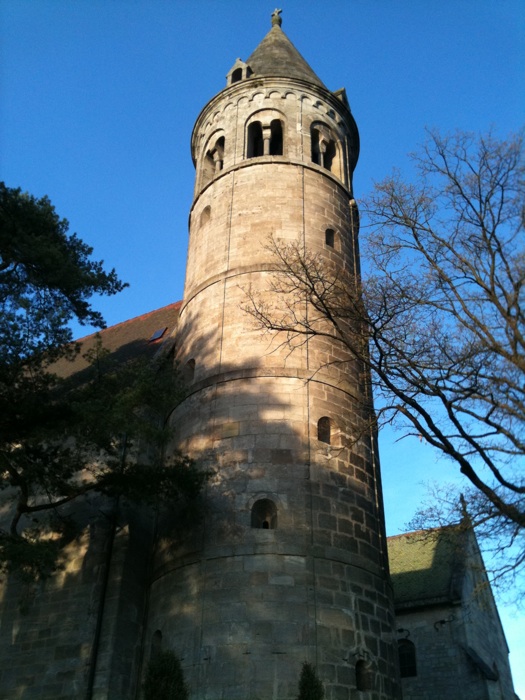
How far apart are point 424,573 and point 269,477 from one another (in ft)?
39.8

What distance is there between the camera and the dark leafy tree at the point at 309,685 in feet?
37.9

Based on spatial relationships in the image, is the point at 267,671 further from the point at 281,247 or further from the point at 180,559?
the point at 281,247

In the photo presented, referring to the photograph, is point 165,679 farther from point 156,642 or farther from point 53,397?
point 53,397

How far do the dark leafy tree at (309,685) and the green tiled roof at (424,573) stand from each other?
29.3 ft

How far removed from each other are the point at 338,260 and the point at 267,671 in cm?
1025

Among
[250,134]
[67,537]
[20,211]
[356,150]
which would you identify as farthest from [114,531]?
→ [356,150]

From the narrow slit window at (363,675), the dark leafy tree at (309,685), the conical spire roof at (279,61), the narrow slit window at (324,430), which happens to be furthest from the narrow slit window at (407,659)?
the conical spire roof at (279,61)

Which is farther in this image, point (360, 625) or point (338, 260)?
point (338, 260)

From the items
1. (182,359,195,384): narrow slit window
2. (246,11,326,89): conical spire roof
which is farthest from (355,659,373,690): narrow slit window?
(246,11,326,89): conical spire roof

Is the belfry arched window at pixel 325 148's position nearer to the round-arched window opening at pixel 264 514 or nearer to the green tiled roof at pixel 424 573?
the round-arched window opening at pixel 264 514

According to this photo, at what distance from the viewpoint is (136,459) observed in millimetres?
16609

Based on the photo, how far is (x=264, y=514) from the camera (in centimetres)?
1398

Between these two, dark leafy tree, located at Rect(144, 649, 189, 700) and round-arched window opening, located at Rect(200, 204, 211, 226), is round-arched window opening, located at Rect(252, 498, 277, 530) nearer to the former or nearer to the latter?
dark leafy tree, located at Rect(144, 649, 189, 700)

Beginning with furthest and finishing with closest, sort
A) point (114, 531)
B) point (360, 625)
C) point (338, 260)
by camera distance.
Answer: point (338, 260)
point (114, 531)
point (360, 625)
